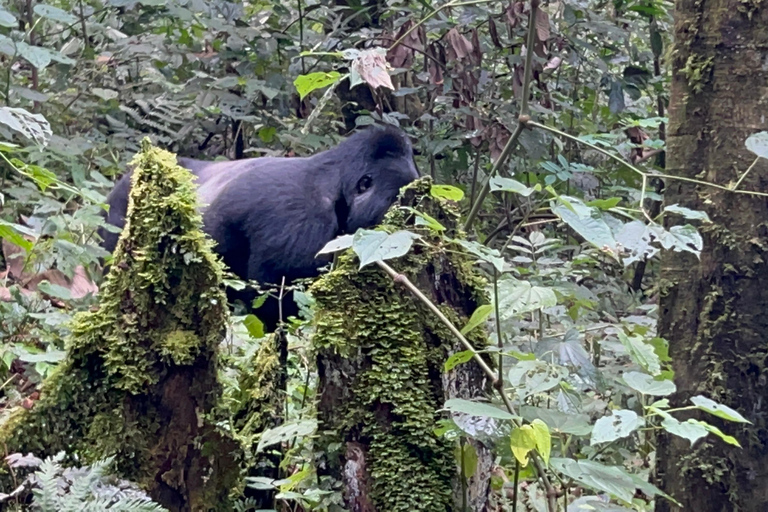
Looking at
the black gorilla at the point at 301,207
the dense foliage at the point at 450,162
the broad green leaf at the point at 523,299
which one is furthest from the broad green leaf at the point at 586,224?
the black gorilla at the point at 301,207

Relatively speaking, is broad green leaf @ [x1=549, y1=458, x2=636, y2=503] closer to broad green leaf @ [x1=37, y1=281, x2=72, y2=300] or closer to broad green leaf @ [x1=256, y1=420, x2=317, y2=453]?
broad green leaf @ [x1=256, y1=420, x2=317, y2=453]

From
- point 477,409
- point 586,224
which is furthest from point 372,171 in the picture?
point 477,409

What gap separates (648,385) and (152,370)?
112cm

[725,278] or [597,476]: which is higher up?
[725,278]

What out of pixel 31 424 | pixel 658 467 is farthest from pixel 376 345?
pixel 658 467

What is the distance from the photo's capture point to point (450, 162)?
5492 millimetres

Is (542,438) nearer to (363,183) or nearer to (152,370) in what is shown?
(152,370)

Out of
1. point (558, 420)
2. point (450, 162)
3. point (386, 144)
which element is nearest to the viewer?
point (558, 420)

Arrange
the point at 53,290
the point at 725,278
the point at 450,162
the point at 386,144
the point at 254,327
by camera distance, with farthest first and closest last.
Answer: the point at 450,162 < the point at 386,144 < the point at 53,290 < the point at 254,327 < the point at 725,278

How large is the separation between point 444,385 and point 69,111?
4.98 metres

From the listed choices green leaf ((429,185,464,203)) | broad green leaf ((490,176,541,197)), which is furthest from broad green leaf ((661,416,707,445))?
green leaf ((429,185,464,203))

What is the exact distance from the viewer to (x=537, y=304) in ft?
5.23

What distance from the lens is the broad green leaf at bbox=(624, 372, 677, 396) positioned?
1.56 meters

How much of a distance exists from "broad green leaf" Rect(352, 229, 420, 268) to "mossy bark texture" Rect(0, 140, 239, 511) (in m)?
0.52
